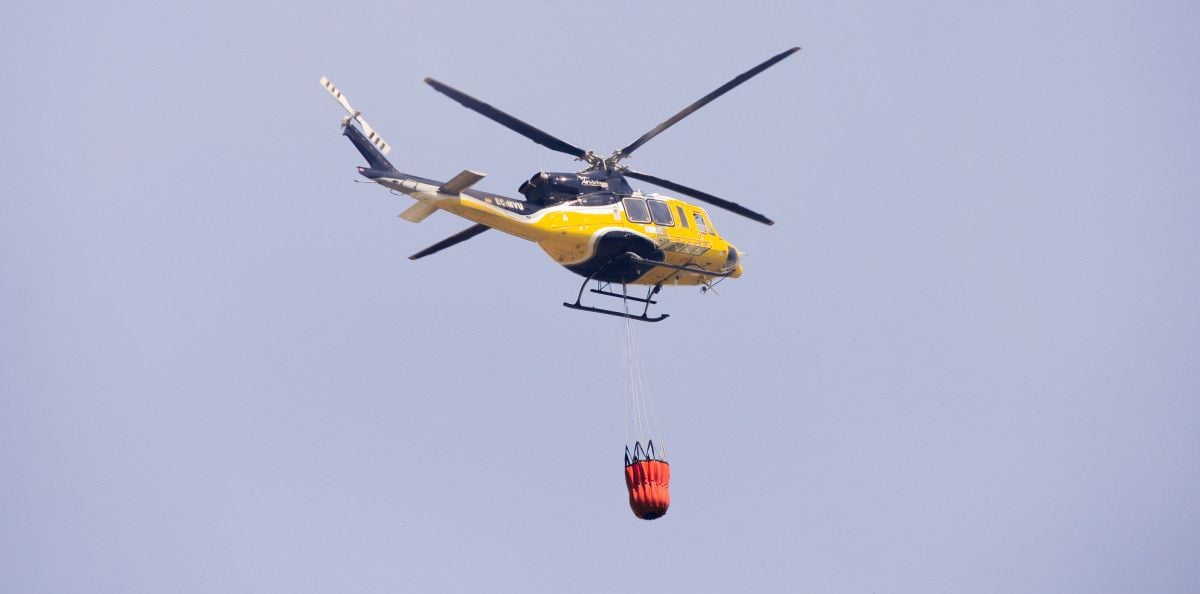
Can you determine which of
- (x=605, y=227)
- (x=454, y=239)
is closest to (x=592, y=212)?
(x=605, y=227)

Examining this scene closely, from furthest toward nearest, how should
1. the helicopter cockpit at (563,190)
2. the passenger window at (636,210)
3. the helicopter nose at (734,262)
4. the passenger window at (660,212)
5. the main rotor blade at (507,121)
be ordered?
1. the helicopter nose at (734,262)
2. the passenger window at (660,212)
3. the passenger window at (636,210)
4. the helicopter cockpit at (563,190)
5. the main rotor blade at (507,121)

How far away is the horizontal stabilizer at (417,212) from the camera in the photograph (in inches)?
989

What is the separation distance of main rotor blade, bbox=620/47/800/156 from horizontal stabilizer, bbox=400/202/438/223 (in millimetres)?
4653

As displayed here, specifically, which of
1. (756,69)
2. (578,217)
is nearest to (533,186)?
(578,217)

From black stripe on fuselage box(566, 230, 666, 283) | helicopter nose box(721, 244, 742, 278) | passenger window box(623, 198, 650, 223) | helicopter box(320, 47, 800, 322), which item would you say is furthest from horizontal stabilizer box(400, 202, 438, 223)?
helicopter nose box(721, 244, 742, 278)

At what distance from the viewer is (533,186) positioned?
26.6 metres

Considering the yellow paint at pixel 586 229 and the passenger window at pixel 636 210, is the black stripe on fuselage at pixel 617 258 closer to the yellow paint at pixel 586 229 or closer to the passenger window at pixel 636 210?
the yellow paint at pixel 586 229

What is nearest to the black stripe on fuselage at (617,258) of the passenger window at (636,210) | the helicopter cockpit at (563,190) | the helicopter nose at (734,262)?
the passenger window at (636,210)

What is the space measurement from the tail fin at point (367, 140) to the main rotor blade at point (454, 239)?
2804 mm

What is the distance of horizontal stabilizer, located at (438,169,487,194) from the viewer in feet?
79.7

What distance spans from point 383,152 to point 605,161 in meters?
5.00

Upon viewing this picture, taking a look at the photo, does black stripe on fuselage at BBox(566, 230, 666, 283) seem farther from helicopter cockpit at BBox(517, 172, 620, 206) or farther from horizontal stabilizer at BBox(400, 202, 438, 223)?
horizontal stabilizer at BBox(400, 202, 438, 223)

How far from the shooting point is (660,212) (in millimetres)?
27844

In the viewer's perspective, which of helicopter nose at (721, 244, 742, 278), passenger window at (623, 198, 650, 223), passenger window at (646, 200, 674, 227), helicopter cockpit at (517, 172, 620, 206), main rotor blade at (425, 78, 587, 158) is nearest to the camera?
main rotor blade at (425, 78, 587, 158)
